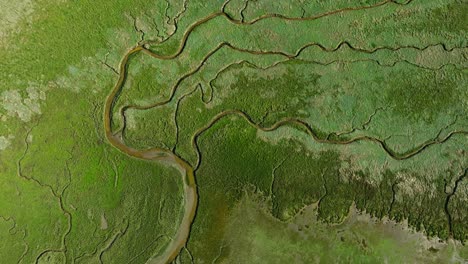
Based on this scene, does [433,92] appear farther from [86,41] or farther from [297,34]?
[86,41]

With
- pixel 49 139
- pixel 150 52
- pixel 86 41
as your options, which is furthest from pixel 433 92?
pixel 49 139

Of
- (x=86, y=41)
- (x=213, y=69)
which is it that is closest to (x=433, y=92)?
(x=213, y=69)

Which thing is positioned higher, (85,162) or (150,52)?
(150,52)

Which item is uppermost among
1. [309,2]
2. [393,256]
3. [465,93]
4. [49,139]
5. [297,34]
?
[309,2]

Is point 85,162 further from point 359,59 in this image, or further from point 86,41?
point 359,59

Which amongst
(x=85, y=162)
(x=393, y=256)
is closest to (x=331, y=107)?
(x=393, y=256)

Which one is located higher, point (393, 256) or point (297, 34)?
point (297, 34)

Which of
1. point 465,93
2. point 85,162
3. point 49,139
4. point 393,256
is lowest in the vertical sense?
point 393,256
